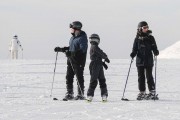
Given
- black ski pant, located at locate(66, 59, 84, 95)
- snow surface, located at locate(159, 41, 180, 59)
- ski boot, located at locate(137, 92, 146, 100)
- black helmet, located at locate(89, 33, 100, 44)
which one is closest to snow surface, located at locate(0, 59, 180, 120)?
ski boot, located at locate(137, 92, 146, 100)

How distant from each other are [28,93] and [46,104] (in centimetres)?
269

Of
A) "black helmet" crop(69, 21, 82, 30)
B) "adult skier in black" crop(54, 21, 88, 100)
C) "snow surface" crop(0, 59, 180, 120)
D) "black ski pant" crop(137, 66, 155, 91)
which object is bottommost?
"snow surface" crop(0, 59, 180, 120)

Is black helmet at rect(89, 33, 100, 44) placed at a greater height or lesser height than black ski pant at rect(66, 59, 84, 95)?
greater

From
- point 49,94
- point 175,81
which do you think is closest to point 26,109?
point 49,94

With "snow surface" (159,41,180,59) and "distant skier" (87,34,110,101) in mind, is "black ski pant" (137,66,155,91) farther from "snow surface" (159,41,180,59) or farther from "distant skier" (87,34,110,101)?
"snow surface" (159,41,180,59)

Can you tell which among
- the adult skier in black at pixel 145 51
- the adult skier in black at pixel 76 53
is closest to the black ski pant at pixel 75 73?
the adult skier in black at pixel 76 53

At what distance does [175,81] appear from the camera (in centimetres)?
1612

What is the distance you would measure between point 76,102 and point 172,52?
36.9 meters

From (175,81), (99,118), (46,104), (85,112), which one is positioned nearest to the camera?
(99,118)

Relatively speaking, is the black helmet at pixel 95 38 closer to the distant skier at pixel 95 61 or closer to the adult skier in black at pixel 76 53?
the distant skier at pixel 95 61

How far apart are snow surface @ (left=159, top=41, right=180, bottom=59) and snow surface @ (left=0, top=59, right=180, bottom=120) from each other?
2466cm

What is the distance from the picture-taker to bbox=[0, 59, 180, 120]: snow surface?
319 inches

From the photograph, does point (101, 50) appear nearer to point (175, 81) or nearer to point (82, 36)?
point (82, 36)

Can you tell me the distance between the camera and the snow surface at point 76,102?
809cm
